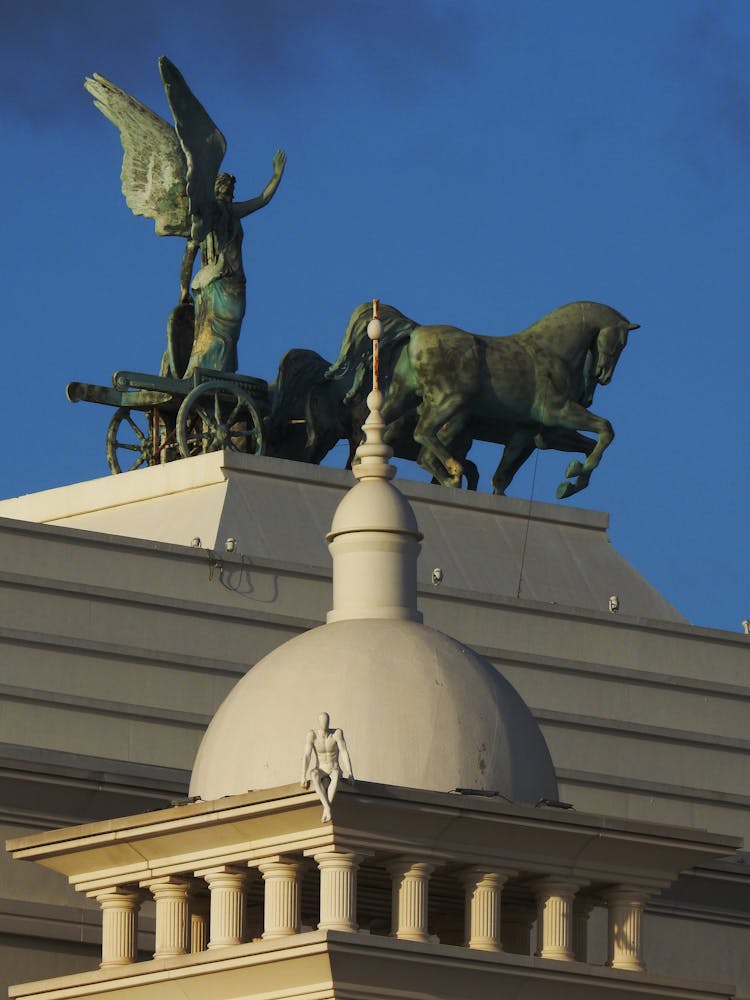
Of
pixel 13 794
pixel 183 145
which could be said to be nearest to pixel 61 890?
pixel 13 794

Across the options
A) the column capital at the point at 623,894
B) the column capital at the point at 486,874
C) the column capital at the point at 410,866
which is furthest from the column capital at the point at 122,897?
the column capital at the point at 623,894

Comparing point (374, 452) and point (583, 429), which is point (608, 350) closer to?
point (583, 429)

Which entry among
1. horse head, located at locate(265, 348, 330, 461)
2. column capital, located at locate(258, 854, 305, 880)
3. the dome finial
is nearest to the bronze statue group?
horse head, located at locate(265, 348, 330, 461)

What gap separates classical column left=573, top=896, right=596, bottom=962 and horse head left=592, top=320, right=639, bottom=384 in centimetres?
2145

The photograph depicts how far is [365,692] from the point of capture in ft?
118

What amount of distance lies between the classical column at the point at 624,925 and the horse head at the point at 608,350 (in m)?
21.7

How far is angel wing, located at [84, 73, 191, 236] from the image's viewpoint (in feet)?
183

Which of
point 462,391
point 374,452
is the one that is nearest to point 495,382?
point 462,391

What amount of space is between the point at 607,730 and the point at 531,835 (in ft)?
55.9

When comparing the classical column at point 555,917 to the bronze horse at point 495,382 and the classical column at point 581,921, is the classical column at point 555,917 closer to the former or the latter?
the classical column at point 581,921

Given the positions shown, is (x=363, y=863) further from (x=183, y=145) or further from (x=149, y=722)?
(x=183, y=145)

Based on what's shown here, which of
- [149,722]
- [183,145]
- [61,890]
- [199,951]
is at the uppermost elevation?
[183,145]

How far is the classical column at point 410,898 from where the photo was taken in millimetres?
35125

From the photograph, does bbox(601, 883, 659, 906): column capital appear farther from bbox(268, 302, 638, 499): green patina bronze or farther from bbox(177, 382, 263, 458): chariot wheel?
bbox(268, 302, 638, 499): green patina bronze
